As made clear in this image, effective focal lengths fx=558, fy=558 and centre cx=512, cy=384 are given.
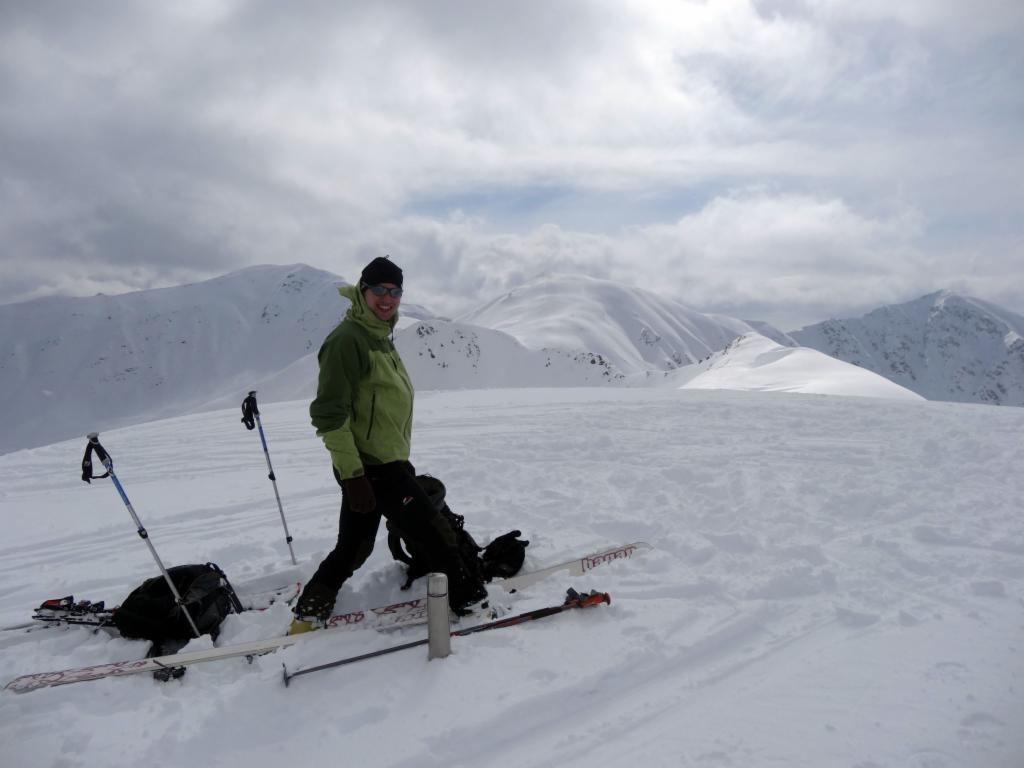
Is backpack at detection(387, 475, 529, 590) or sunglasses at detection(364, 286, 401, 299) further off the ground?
sunglasses at detection(364, 286, 401, 299)

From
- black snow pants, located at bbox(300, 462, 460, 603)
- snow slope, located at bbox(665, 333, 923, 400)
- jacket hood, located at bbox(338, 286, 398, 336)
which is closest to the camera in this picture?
jacket hood, located at bbox(338, 286, 398, 336)

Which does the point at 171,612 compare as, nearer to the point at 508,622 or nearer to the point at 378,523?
the point at 378,523

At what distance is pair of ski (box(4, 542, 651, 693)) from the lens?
3.58 meters

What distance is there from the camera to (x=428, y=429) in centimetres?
1276

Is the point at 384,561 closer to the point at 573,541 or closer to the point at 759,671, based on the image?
the point at 573,541

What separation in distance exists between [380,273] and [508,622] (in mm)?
2704

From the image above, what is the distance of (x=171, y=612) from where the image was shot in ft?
13.6

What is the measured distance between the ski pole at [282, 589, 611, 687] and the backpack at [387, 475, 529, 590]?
613 millimetres

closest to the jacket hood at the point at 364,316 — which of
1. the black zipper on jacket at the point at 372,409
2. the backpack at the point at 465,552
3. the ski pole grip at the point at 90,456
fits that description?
the black zipper on jacket at the point at 372,409

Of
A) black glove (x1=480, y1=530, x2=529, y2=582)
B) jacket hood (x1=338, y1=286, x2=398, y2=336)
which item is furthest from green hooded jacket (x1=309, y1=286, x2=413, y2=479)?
black glove (x1=480, y1=530, x2=529, y2=582)

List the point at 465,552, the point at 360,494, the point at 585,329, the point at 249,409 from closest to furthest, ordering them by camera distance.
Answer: the point at 360,494
the point at 465,552
the point at 249,409
the point at 585,329

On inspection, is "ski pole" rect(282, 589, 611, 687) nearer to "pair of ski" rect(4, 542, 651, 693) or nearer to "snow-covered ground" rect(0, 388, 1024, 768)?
"snow-covered ground" rect(0, 388, 1024, 768)

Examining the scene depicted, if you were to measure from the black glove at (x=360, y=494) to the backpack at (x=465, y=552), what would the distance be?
0.97 meters

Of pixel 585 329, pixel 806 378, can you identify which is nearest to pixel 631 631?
pixel 806 378
